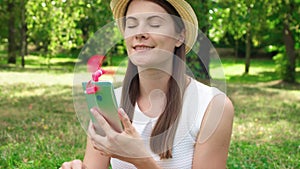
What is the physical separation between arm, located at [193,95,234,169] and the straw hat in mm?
271

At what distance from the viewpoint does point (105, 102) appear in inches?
61.2

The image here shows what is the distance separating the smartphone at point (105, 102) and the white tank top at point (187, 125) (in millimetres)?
490

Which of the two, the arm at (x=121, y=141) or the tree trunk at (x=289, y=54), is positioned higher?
the arm at (x=121, y=141)

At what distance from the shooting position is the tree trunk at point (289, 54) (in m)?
15.7

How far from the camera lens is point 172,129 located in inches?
79.0

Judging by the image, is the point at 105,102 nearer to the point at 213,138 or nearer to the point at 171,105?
the point at 171,105

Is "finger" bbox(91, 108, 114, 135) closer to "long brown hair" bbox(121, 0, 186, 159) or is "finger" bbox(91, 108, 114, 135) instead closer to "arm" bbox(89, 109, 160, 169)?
"arm" bbox(89, 109, 160, 169)

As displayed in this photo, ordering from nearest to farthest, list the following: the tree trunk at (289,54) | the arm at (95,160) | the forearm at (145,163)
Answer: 1. the forearm at (145,163)
2. the arm at (95,160)
3. the tree trunk at (289,54)

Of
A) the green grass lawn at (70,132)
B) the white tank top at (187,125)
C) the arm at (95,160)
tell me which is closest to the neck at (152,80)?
the white tank top at (187,125)

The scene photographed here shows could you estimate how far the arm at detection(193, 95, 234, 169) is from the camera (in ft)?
6.75

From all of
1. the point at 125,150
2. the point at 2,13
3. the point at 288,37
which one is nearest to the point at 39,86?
the point at 288,37

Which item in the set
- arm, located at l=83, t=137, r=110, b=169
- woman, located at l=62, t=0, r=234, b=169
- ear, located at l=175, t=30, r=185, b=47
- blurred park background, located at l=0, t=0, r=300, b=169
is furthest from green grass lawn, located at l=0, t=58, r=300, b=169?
ear, located at l=175, t=30, r=185, b=47

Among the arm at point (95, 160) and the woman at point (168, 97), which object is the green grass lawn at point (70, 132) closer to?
the arm at point (95, 160)

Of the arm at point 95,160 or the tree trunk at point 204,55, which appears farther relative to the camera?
the arm at point 95,160
